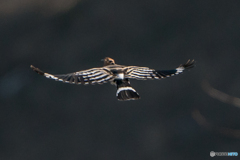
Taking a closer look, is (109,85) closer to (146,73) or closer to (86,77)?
(146,73)

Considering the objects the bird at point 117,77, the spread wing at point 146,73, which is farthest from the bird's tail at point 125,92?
the spread wing at point 146,73

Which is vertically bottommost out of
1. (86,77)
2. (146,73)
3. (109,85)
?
(86,77)

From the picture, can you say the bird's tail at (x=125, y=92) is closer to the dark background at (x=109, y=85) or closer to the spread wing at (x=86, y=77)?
the spread wing at (x=86, y=77)

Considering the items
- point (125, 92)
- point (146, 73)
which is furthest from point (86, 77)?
point (146, 73)

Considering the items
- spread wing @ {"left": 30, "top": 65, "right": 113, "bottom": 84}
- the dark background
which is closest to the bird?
spread wing @ {"left": 30, "top": 65, "right": 113, "bottom": 84}

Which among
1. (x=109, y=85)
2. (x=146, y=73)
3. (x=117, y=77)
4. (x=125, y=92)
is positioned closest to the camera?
(x=125, y=92)

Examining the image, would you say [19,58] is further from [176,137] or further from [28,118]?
[176,137]

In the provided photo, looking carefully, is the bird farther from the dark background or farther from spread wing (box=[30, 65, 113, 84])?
the dark background

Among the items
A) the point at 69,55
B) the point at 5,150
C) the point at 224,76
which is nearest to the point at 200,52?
the point at 224,76
